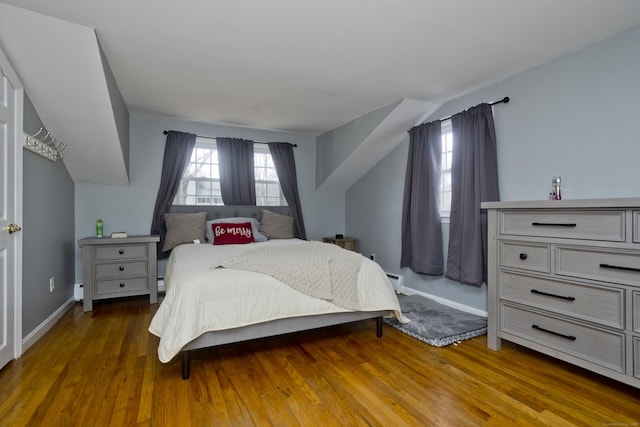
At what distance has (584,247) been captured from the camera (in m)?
1.91

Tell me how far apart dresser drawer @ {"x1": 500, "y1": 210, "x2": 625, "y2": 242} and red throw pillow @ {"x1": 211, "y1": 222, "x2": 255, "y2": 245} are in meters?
2.61

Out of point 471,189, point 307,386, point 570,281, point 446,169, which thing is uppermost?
point 446,169

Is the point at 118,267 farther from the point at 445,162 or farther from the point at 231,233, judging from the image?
the point at 445,162

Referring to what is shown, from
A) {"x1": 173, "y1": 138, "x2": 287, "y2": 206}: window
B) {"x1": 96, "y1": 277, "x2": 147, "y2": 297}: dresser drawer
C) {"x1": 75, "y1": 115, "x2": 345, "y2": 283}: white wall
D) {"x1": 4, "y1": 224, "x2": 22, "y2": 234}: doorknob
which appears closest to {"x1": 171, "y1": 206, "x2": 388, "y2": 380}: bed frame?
{"x1": 4, "y1": 224, "x2": 22, "y2": 234}: doorknob

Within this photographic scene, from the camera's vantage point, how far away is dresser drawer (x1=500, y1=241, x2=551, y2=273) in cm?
211

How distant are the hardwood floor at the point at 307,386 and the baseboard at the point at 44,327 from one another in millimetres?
66

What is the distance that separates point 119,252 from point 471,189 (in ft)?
12.0

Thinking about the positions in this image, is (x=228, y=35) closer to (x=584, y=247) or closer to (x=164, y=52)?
(x=164, y=52)

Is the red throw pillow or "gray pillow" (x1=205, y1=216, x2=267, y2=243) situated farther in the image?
"gray pillow" (x1=205, y1=216, x2=267, y2=243)

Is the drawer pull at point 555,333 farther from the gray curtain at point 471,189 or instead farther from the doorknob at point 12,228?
the doorknob at point 12,228

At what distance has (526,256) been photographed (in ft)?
7.23

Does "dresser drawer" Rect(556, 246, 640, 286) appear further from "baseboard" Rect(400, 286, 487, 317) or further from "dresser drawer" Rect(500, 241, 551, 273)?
"baseboard" Rect(400, 286, 487, 317)

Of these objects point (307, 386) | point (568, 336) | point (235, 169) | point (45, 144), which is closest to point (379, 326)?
point (307, 386)

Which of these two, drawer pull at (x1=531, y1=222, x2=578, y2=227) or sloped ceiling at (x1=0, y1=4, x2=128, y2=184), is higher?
sloped ceiling at (x1=0, y1=4, x2=128, y2=184)
